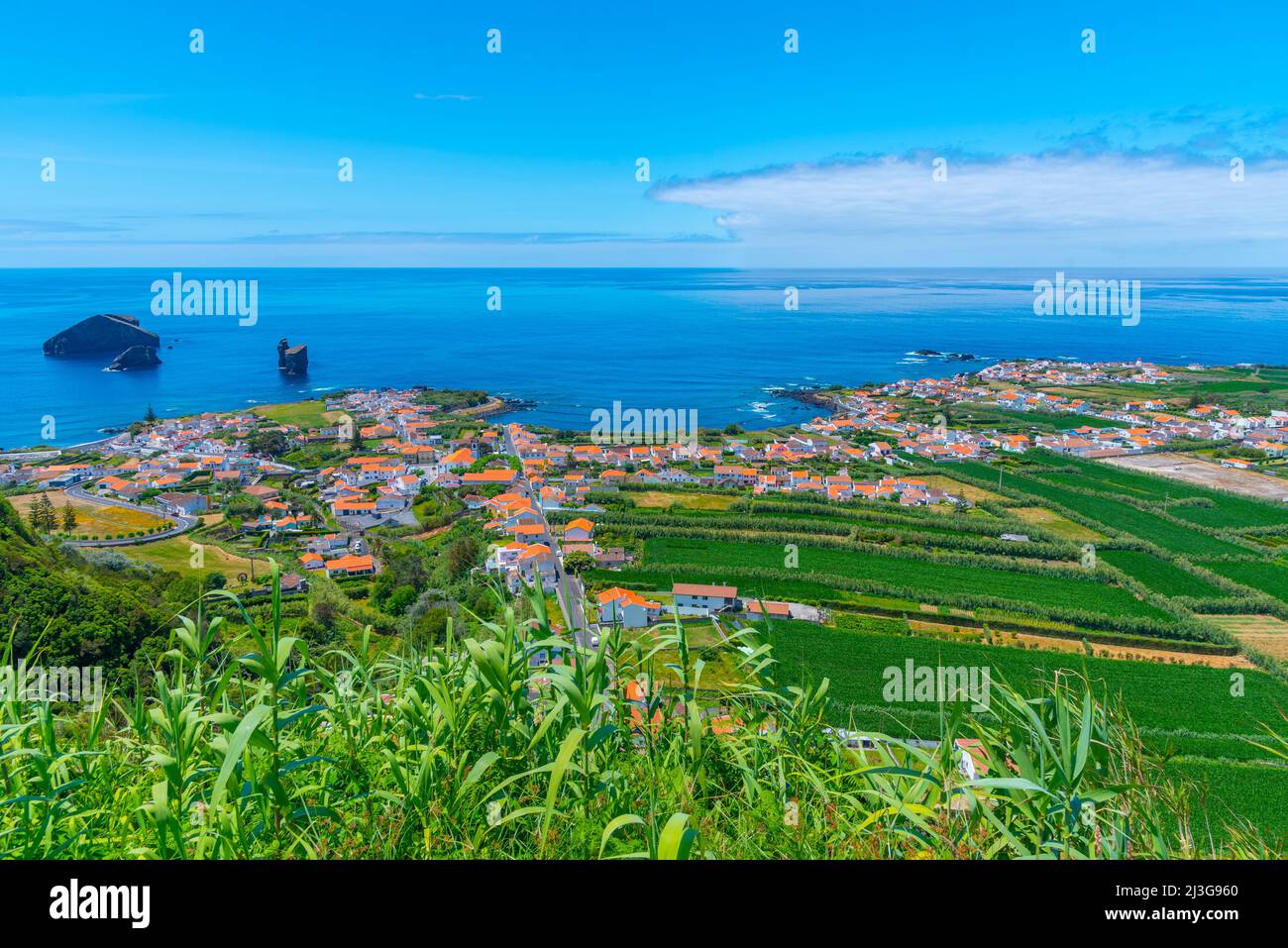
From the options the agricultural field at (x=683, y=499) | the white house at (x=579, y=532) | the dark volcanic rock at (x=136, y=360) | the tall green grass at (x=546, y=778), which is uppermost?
the dark volcanic rock at (x=136, y=360)

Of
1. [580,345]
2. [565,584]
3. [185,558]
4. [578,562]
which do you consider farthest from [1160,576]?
[580,345]

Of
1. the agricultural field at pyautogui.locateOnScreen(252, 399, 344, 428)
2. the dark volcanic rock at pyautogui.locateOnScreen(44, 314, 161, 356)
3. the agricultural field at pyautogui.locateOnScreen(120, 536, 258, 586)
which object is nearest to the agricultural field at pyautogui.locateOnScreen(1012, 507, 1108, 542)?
the agricultural field at pyautogui.locateOnScreen(120, 536, 258, 586)

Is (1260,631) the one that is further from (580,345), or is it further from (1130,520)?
(580,345)

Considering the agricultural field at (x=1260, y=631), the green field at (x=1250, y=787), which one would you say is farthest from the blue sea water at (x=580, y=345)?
the green field at (x=1250, y=787)

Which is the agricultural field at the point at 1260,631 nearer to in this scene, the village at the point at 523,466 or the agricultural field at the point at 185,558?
the village at the point at 523,466

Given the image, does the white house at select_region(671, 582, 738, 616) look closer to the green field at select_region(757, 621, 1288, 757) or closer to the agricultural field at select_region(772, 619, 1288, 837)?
the green field at select_region(757, 621, 1288, 757)
